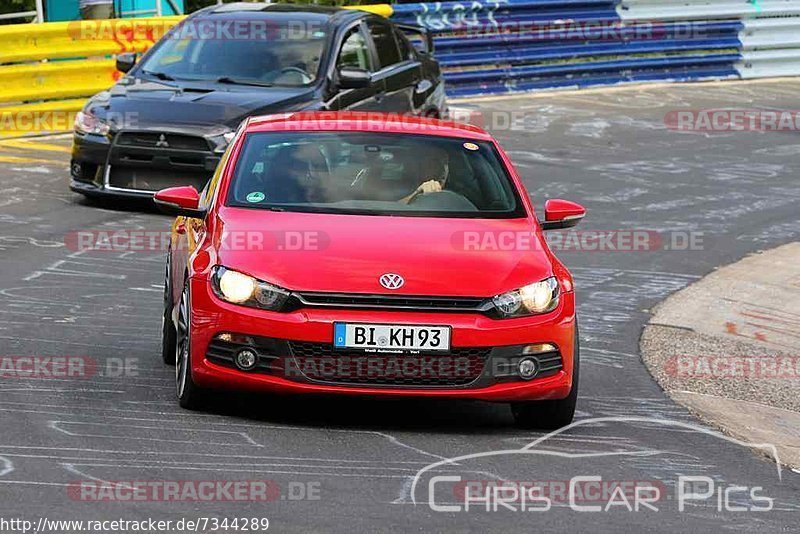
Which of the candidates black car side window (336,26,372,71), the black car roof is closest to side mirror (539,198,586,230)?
black car side window (336,26,372,71)

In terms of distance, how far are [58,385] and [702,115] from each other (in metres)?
15.9

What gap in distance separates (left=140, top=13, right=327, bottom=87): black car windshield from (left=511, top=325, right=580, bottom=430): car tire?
7656 millimetres

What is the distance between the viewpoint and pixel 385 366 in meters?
7.50

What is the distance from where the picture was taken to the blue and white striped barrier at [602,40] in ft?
78.4

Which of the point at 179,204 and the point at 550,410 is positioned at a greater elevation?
the point at 179,204

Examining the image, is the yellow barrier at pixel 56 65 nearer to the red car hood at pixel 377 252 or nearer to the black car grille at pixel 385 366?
the red car hood at pixel 377 252

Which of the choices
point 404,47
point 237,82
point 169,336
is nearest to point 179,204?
point 169,336

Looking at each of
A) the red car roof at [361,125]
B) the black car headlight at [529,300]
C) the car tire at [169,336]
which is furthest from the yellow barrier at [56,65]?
the black car headlight at [529,300]

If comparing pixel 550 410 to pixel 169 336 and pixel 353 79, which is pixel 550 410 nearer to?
pixel 169 336

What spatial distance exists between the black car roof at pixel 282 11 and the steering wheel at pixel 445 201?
7.53 metres

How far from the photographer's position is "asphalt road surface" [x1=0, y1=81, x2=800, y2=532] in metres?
6.33

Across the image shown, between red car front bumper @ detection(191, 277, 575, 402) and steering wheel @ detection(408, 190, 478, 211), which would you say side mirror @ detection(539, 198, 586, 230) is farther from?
red car front bumper @ detection(191, 277, 575, 402)

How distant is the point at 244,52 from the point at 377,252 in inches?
321

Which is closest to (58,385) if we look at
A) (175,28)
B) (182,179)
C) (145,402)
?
(145,402)
